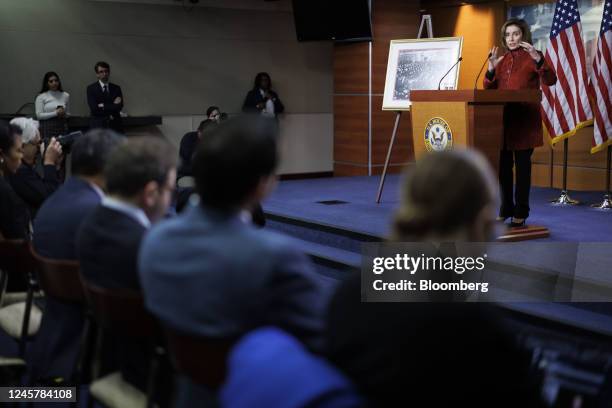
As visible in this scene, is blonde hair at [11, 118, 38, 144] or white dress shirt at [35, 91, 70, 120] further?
white dress shirt at [35, 91, 70, 120]

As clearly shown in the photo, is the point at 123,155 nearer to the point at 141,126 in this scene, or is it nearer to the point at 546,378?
the point at 546,378

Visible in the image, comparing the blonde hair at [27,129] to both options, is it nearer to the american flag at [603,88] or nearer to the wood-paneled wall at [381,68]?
the american flag at [603,88]

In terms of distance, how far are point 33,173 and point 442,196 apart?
303cm

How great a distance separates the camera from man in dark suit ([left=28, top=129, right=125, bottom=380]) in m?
2.60

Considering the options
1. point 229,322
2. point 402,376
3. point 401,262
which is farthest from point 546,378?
point 401,262

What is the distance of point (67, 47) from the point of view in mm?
8297

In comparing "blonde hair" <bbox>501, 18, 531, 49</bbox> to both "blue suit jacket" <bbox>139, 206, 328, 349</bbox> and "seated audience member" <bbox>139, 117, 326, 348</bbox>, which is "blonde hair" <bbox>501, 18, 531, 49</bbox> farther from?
"blue suit jacket" <bbox>139, 206, 328, 349</bbox>

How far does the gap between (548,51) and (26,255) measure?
5.47 metres

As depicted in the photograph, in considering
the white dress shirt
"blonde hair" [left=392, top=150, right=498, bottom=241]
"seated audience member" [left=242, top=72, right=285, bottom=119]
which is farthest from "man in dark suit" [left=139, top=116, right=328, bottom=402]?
"seated audience member" [left=242, top=72, right=285, bottom=119]

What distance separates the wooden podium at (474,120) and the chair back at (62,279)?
9.11 feet

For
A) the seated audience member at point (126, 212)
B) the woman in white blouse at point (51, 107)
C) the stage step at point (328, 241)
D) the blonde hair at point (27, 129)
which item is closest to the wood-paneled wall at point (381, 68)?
the stage step at point (328, 241)

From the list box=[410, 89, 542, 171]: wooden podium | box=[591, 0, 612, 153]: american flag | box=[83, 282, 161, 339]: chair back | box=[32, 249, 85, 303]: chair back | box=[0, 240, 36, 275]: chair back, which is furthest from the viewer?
box=[591, 0, 612, 153]: american flag

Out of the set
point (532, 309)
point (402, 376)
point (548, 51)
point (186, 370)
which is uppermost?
point (548, 51)

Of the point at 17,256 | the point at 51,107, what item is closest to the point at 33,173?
the point at 17,256
